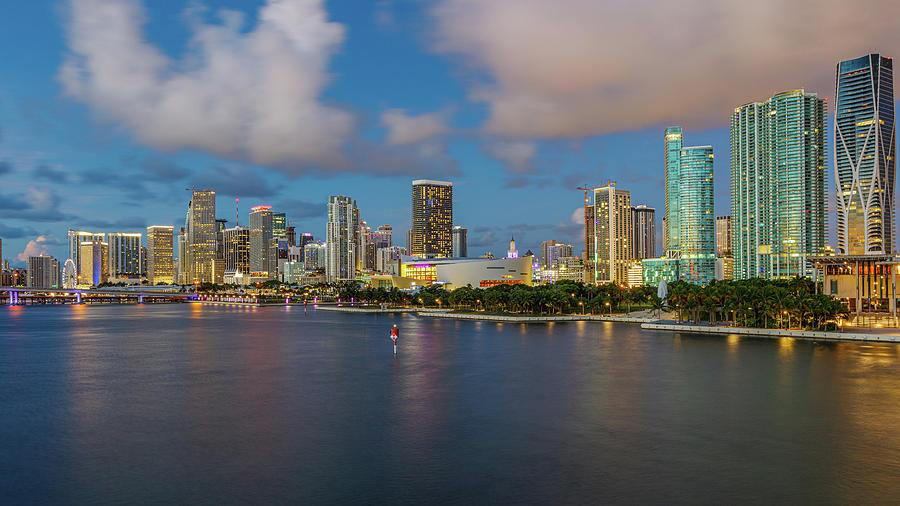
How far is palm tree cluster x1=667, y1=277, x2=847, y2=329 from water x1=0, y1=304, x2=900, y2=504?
17326mm

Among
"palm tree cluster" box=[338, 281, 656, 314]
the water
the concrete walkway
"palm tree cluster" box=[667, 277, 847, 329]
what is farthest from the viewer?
"palm tree cluster" box=[338, 281, 656, 314]

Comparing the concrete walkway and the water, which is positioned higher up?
the water

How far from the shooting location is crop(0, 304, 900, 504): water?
80.6 ft

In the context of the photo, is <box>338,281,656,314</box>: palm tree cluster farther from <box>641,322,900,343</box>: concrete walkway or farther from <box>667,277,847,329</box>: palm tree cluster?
<box>641,322,900,343</box>: concrete walkway

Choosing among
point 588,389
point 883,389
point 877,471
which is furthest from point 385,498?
point 883,389

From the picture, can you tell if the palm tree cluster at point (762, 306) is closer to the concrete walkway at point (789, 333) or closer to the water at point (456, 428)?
the concrete walkway at point (789, 333)

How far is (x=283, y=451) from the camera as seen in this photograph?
29.5 m

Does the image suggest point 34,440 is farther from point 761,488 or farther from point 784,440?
point 784,440

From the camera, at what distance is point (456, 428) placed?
33781 mm

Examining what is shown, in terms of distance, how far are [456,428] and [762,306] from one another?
2779 inches

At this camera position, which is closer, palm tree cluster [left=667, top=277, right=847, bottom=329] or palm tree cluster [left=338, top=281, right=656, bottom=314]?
palm tree cluster [left=667, top=277, right=847, bottom=329]

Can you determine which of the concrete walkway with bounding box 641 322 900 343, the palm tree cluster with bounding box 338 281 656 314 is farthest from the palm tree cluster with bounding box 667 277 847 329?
the palm tree cluster with bounding box 338 281 656 314

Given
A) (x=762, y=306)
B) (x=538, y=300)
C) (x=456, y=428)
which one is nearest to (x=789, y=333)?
(x=762, y=306)

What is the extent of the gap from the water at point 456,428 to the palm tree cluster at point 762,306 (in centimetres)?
1733
